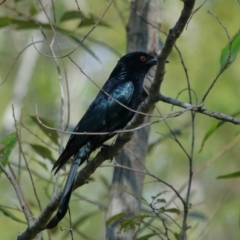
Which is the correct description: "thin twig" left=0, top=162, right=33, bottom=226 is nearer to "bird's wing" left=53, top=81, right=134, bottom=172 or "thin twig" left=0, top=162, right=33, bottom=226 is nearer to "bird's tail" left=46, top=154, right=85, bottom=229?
"bird's tail" left=46, top=154, right=85, bottom=229

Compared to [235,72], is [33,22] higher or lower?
lower

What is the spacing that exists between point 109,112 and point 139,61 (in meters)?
0.72

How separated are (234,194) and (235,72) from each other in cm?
262

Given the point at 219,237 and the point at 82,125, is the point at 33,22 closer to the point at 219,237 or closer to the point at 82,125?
the point at 82,125

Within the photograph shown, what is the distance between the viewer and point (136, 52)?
17.1ft

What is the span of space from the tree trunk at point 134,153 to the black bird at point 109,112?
0.29 meters

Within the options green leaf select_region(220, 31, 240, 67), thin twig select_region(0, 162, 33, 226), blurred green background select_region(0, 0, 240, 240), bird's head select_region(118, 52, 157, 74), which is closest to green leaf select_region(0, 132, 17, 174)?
thin twig select_region(0, 162, 33, 226)

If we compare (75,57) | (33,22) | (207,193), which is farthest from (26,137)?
(33,22)

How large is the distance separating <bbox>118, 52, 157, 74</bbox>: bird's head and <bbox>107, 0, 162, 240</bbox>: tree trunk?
0.26 m

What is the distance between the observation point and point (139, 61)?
5188 mm

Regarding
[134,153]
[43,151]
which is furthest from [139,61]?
[43,151]

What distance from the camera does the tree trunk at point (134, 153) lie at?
5.13 m

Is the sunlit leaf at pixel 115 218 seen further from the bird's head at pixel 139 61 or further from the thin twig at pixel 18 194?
the bird's head at pixel 139 61

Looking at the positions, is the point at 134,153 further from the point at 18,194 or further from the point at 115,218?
the point at 18,194
